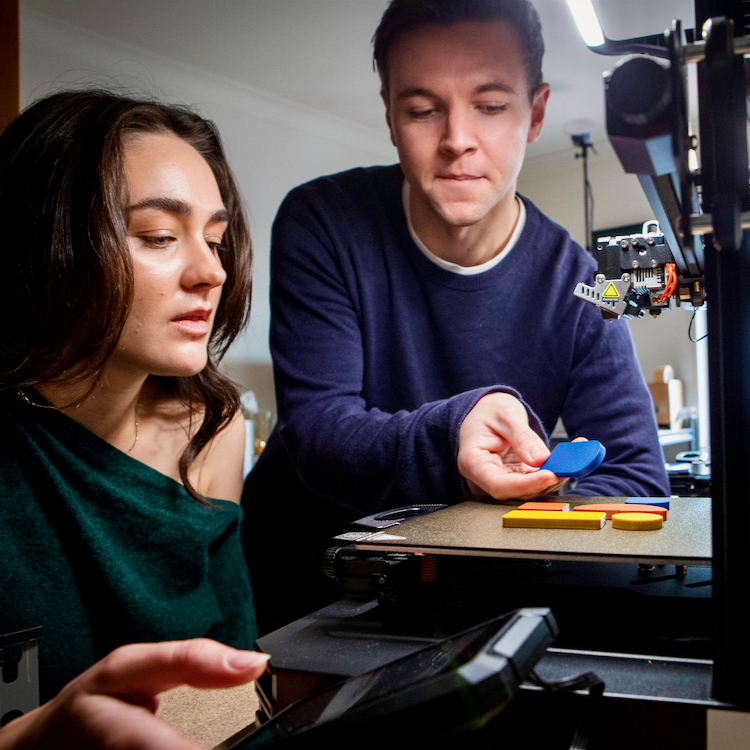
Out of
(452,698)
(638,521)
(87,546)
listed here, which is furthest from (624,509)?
(87,546)

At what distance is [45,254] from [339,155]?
3.07m

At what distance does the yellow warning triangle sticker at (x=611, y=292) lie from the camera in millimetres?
608

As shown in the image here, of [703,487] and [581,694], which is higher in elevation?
[581,694]

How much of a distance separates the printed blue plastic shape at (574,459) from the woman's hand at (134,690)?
38 cm

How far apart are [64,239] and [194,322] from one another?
0.16 meters

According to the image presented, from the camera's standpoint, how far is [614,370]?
3.06ft

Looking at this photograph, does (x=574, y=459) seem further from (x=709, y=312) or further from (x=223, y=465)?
(x=223, y=465)

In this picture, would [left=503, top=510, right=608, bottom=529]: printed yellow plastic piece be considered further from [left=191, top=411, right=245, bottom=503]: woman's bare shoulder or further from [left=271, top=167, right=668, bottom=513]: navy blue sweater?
[left=191, top=411, right=245, bottom=503]: woman's bare shoulder

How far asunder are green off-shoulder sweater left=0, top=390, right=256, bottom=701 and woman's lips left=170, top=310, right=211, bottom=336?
193 millimetres

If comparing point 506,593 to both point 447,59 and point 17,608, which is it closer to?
point 17,608

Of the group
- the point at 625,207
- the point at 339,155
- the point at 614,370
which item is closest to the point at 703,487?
the point at 614,370

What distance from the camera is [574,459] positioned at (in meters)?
0.65

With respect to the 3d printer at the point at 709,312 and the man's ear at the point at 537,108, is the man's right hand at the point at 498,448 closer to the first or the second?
the 3d printer at the point at 709,312

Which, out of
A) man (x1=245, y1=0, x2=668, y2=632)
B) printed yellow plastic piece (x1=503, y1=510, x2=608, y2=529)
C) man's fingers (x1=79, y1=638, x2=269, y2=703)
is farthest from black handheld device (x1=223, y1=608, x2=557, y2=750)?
man (x1=245, y1=0, x2=668, y2=632)
